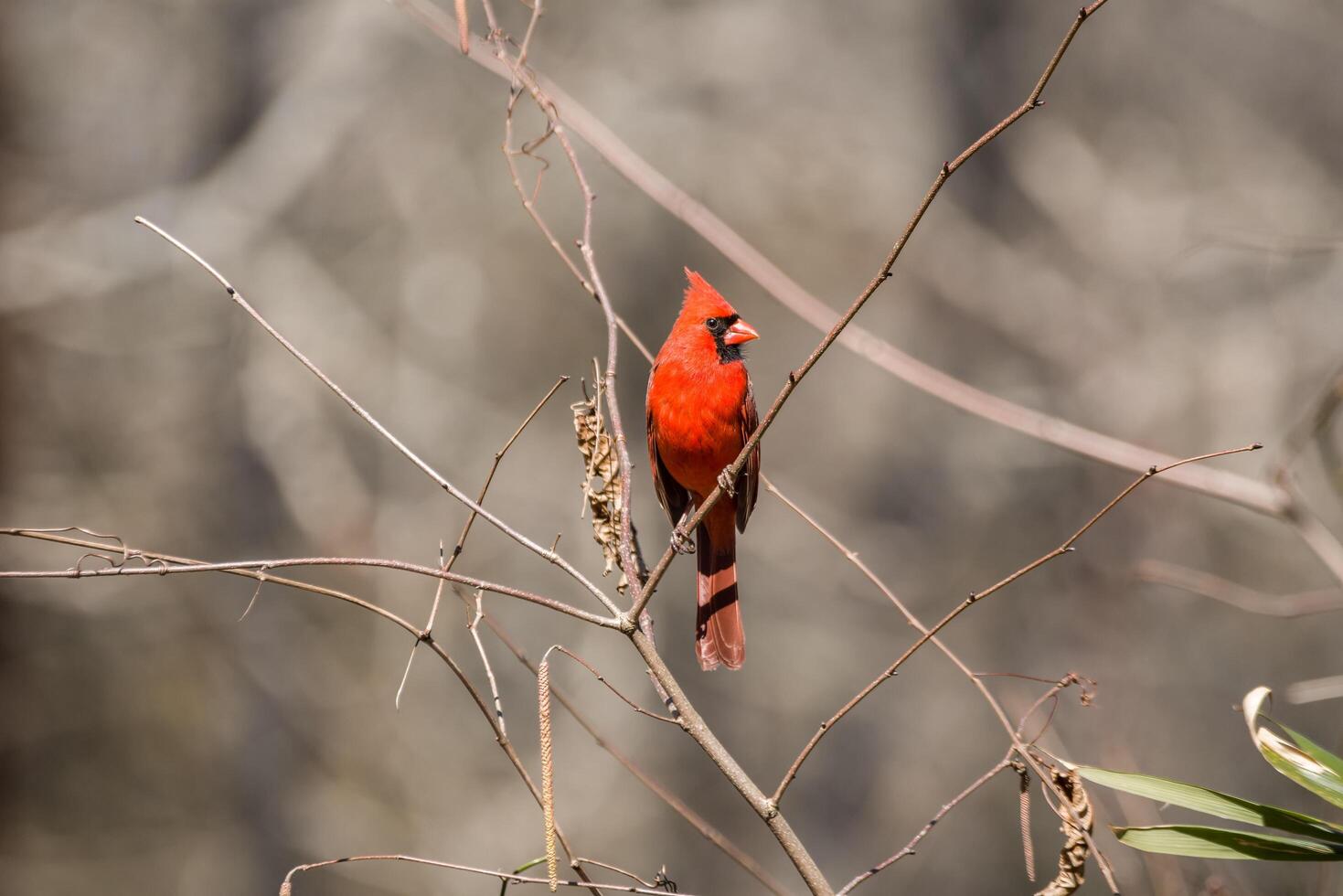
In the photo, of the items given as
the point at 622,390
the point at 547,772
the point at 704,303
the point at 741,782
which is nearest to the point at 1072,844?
the point at 741,782

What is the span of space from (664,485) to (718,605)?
1.69 ft

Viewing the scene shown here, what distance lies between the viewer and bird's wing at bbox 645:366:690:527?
3.20 meters

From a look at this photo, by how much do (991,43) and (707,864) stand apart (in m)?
5.15

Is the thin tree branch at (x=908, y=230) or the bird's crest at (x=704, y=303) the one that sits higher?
the bird's crest at (x=704, y=303)

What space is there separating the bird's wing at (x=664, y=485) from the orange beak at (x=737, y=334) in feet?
0.69

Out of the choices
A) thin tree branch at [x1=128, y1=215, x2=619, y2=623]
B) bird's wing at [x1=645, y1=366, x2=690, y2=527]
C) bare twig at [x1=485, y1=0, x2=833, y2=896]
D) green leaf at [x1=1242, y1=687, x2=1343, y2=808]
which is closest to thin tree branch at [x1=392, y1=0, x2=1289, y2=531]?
bare twig at [x1=485, y1=0, x2=833, y2=896]

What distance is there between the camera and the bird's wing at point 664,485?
320cm

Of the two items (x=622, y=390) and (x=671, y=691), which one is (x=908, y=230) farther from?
(x=622, y=390)

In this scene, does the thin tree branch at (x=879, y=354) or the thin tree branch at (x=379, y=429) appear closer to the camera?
the thin tree branch at (x=379, y=429)

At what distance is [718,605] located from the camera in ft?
10.1

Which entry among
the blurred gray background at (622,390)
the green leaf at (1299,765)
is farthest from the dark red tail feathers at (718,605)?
the blurred gray background at (622,390)

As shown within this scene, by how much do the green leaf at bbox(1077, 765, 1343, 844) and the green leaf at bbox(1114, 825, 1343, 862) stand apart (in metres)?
→ 0.02

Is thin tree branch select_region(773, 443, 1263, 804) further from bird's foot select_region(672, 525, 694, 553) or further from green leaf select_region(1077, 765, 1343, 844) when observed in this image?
bird's foot select_region(672, 525, 694, 553)

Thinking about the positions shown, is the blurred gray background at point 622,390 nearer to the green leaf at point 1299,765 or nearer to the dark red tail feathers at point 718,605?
the dark red tail feathers at point 718,605
